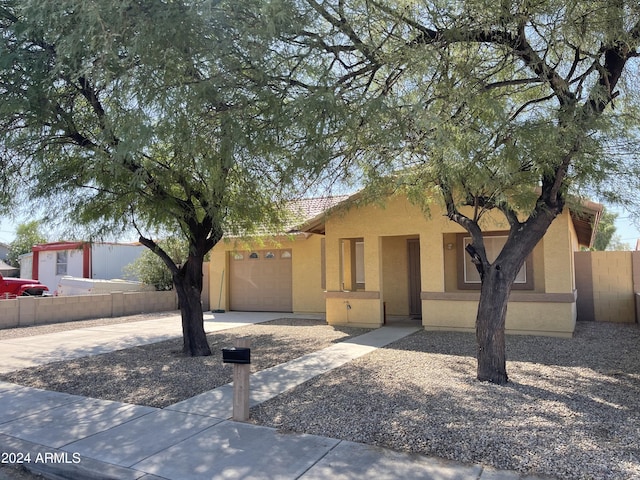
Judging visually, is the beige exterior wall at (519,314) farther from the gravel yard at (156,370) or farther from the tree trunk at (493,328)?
the tree trunk at (493,328)

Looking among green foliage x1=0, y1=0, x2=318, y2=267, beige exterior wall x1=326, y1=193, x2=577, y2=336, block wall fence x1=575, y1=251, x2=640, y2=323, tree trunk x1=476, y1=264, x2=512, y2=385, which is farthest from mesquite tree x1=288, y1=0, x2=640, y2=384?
block wall fence x1=575, y1=251, x2=640, y2=323

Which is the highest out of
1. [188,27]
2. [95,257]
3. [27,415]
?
[188,27]

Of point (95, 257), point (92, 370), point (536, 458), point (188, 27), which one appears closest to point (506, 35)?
point (188, 27)

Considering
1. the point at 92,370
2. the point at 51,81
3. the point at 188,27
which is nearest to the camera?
the point at 188,27

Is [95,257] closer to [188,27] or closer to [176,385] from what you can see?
[176,385]

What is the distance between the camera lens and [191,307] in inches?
394

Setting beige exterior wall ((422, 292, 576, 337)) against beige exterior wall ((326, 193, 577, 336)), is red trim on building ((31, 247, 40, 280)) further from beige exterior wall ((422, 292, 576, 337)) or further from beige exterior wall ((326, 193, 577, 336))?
beige exterior wall ((422, 292, 576, 337))

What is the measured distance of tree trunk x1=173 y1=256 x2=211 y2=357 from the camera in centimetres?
992

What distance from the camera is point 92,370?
28.9 ft

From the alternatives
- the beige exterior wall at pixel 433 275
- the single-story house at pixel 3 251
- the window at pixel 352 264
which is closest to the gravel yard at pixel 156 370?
the beige exterior wall at pixel 433 275

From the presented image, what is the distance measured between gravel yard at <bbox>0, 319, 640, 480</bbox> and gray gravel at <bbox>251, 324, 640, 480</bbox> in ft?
0.05

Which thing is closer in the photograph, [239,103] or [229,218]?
[239,103]

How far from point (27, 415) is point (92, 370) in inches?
102

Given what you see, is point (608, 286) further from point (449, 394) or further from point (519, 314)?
point (449, 394)
